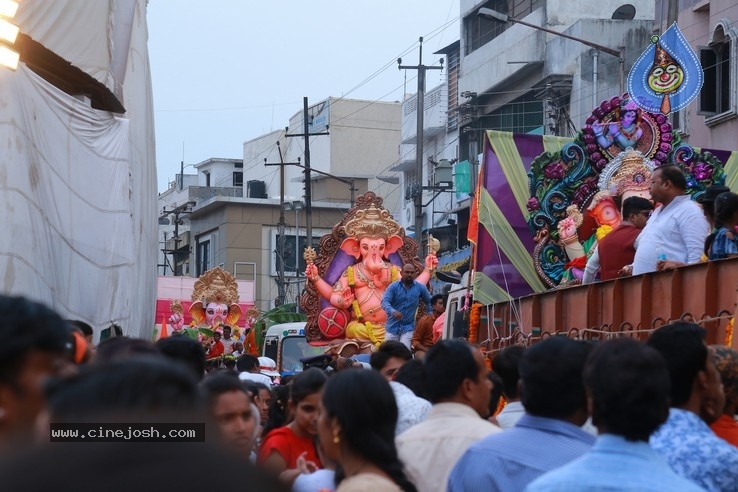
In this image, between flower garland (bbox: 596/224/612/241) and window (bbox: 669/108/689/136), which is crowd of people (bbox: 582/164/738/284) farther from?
window (bbox: 669/108/689/136)


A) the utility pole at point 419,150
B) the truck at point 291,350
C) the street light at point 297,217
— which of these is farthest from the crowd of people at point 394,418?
the street light at point 297,217

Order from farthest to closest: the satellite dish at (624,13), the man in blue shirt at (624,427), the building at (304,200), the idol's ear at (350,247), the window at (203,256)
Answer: the window at (203,256)
the building at (304,200)
the satellite dish at (624,13)
the idol's ear at (350,247)
the man in blue shirt at (624,427)

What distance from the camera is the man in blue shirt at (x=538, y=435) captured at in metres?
3.99

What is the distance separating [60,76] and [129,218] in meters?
2.15

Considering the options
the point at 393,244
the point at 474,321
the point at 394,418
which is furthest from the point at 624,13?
the point at 394,418

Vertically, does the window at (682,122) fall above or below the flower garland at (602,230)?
above

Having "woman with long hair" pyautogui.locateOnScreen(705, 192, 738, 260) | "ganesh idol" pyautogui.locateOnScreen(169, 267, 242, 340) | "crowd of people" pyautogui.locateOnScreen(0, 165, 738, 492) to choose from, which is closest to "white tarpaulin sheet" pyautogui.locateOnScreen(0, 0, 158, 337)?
"woman with long hair" pyautogui.locateOnScreen(705, 192, 738, 260)

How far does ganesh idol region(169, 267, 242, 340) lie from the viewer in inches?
1297

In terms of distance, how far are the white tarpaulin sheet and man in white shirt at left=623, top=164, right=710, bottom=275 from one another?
568 cm

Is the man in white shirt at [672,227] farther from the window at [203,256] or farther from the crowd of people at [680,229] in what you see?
the window at [203,256]

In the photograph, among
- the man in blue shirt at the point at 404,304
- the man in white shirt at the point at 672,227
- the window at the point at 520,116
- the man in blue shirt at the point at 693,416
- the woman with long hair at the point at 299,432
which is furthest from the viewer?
the window at the point at 520,116

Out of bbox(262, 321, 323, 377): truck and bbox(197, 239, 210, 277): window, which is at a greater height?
bbox(197, 239, 210, 277): window

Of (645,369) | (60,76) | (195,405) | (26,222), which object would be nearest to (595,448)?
(645,369)

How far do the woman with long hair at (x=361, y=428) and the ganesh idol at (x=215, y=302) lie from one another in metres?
28.3
